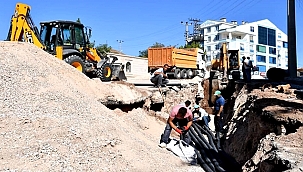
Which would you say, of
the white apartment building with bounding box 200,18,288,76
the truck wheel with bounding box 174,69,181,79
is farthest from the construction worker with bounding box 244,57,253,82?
the white apartment building with bounding box 200,18,288,76

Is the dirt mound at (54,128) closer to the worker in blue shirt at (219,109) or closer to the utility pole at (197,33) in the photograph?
the worker in blue shirt at (219,109)

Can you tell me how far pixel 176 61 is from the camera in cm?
2461

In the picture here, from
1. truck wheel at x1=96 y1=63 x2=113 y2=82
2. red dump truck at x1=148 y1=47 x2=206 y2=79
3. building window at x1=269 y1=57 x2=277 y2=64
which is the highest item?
building window at x1=269 y1=57 x2=277 y2=64

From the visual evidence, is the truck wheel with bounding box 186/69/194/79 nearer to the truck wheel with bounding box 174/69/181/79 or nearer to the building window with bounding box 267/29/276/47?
the truck wheel with bounding box 174/69/181/79

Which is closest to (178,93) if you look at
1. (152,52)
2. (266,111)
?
(152,52)

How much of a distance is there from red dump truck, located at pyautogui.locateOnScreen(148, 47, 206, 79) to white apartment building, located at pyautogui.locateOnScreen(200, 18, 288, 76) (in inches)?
1304

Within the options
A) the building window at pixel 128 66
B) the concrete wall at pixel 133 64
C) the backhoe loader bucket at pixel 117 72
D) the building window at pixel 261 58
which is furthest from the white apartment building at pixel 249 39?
the backhoe loader bucket at pixel 117 72

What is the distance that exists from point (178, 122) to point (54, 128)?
3338 mm

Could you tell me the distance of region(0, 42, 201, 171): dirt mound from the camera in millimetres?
5492

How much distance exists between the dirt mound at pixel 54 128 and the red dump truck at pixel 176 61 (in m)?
15.0

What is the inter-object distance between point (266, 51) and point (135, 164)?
63401 millimetres

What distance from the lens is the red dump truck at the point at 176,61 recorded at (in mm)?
24125

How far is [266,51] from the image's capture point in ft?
215

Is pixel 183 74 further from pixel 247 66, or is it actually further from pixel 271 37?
pixel 271 37
